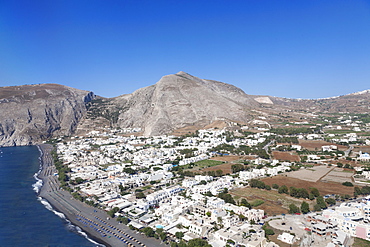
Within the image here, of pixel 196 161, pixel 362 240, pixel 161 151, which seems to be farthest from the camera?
pixel 161 151

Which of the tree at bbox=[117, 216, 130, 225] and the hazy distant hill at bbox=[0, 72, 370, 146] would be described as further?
the hazy distant hill at bbox=[0, 72, 370, 146]

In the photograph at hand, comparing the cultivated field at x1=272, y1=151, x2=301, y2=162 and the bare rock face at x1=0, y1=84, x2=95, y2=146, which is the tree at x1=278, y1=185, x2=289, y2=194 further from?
the bare rock face at x1=0, y1=84, x2=95, y2=146

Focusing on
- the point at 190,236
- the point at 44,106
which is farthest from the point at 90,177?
the point at 44,106

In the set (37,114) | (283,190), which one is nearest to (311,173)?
(283,190)

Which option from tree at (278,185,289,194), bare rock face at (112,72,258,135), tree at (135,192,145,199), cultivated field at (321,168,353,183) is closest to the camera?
tree at (278,185,289,194)

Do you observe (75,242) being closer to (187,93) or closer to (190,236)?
(190,236)

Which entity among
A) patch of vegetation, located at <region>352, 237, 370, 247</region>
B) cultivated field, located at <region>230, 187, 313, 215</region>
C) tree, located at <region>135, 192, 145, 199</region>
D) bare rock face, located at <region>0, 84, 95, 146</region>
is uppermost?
bare rock face, located at <region>0, 84, 95, 146</region>

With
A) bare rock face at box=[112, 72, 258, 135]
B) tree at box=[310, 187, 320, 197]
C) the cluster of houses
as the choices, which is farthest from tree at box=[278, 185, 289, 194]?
bare rock face at box=[112, 72, 258, 135]
